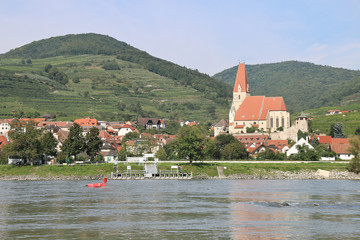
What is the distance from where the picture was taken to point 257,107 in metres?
148

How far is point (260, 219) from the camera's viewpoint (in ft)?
137

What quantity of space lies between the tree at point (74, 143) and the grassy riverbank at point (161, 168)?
18.0ft

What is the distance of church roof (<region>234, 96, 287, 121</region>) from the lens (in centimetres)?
14512

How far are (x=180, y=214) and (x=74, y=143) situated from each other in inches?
2275

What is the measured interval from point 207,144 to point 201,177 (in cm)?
1362

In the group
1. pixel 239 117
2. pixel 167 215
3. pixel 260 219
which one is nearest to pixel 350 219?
pixel 260 219

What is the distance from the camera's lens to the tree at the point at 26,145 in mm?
96312

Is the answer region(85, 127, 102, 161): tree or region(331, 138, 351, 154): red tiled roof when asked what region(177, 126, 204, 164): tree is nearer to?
region(85, 127, 102, 161): tree

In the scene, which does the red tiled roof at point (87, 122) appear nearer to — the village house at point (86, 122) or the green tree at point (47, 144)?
the village house at point (86, 122)

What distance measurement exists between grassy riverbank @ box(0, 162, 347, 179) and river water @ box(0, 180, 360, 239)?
82.3ft

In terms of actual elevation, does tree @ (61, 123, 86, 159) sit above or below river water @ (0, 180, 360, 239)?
above

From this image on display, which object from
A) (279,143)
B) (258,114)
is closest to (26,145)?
(279,143)

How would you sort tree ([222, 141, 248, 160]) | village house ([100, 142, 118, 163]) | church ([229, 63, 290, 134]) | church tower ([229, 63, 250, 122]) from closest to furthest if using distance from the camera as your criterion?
tree ([222, 141, 248, 160]), village house ([100, 142, 118, 163]), church ([229, 63, 290, 134]), church tower ([229, 63, 250, 122])

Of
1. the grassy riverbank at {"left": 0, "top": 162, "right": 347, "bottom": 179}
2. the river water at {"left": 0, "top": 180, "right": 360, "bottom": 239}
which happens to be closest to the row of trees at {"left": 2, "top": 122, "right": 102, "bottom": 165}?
the grassy riverbank at {"left": 0, "top": 162, "right": 347, "bottom": 179}
